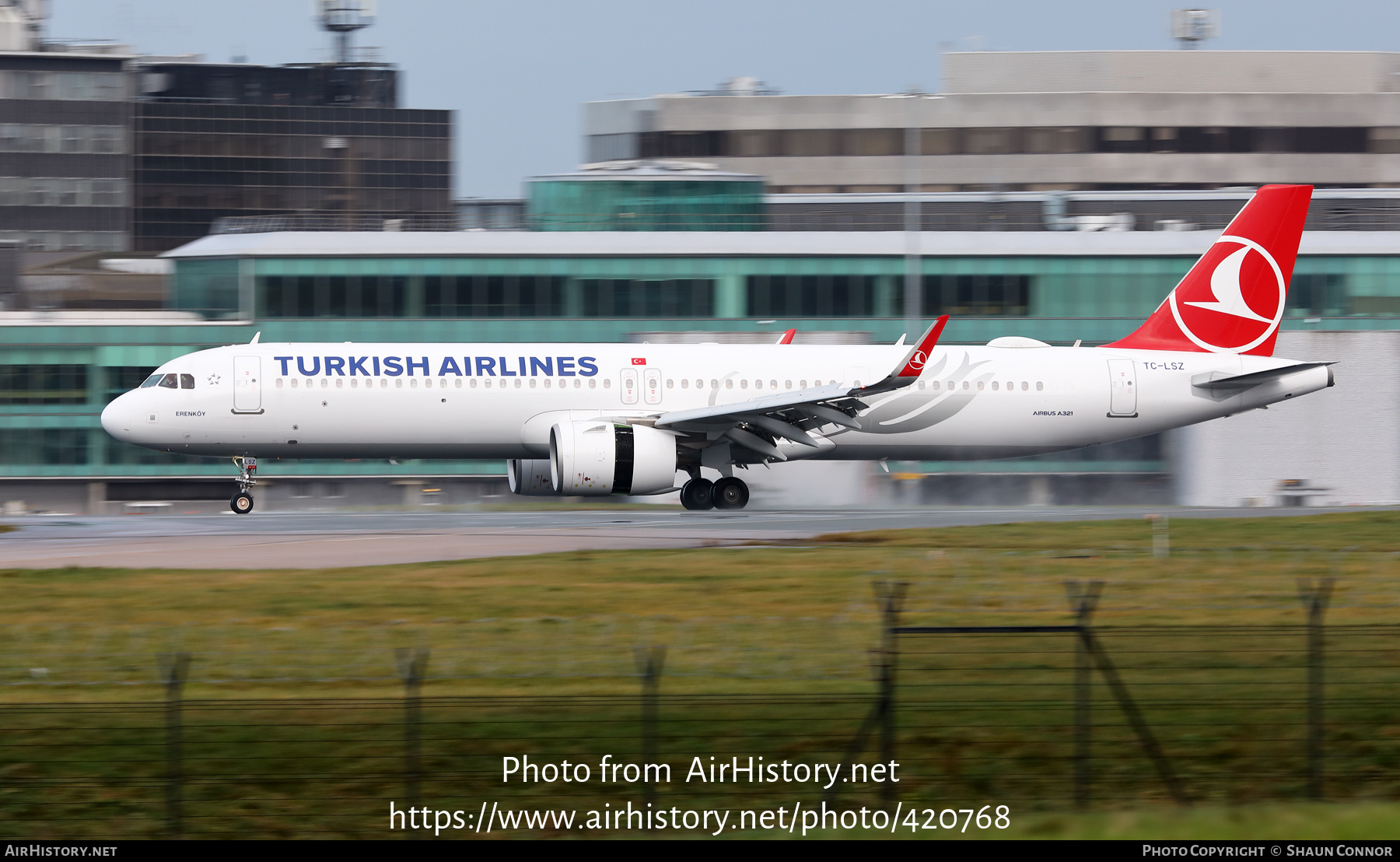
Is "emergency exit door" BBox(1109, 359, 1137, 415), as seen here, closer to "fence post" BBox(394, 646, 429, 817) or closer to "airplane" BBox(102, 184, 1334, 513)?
"airplane" BBox(102, 184, 1334, 513)

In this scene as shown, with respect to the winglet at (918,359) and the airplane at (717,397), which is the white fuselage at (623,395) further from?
the winglet at (918,359)

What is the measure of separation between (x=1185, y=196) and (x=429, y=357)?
5545cm

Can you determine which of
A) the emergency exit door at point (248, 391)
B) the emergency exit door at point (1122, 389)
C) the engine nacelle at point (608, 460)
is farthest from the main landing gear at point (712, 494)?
the emergency exit door at point (248, 391)

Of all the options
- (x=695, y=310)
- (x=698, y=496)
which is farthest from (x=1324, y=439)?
(x=698, y=496)

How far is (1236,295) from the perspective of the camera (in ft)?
136

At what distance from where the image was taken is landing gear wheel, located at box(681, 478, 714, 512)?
123 feet

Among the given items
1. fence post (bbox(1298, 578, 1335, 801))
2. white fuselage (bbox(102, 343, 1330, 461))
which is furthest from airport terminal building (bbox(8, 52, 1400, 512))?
fence post (bbox(1298, 578, 1335, 801))

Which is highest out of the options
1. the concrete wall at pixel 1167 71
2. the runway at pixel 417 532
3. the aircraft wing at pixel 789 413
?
the concrete wall at pixel 1167 71

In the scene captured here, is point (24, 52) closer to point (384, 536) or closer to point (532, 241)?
point (532, 241)

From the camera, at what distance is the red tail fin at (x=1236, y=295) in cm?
4125

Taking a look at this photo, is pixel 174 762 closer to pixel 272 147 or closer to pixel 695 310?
pixel 695 310

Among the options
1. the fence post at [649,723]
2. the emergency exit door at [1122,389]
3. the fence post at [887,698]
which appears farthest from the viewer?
the emergency exit door at [1122,389]

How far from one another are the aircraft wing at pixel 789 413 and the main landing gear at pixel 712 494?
3.39ft
